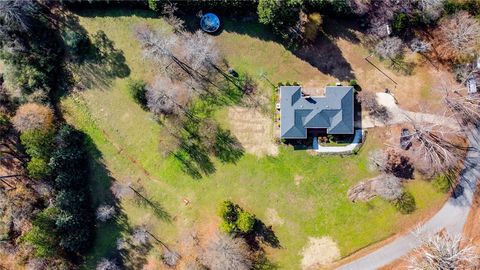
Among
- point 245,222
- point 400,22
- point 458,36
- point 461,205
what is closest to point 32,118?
point 245,222

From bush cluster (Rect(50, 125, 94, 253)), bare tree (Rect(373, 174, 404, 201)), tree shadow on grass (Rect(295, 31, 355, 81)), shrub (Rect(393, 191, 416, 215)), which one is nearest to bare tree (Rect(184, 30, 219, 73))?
tree shadow on grass (Rect(295, 31, 355, 81))

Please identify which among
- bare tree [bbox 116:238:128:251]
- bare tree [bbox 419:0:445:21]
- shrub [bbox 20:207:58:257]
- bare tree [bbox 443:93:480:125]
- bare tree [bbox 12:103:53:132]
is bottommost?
bare tree [bbox 116:238:128:251]

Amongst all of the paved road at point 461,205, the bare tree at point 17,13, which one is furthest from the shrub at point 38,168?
the paved road at point 461,205

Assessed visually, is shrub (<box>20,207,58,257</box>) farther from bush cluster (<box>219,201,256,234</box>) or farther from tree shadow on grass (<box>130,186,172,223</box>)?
bush cluster (<box>219,201,256,234</box>)

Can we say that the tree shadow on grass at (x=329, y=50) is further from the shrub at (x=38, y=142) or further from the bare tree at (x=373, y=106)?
the shrub at (x=38, y=142)

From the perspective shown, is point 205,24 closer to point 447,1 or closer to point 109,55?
point 109,55

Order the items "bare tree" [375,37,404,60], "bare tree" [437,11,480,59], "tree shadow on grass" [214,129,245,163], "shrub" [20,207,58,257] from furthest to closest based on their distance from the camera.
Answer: "tree shadow on grass" [214,129,245,163], "bare tree" [375,37,404,60], "shrub" [20,207,58,257], "bare tree" [437,11,480,59]
